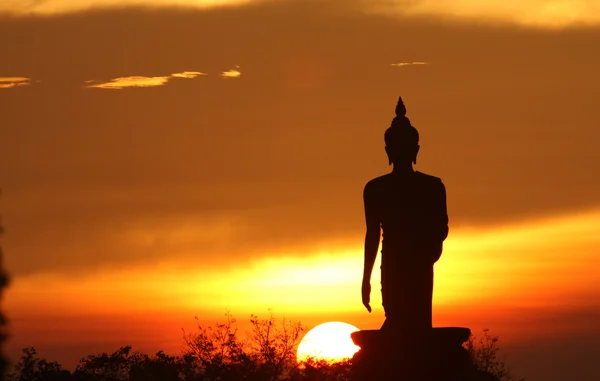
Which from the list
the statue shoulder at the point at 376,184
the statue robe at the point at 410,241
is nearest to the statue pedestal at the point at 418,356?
the statue robe at the point at 410,241

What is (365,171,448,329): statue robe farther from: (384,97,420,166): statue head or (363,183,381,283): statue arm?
(384,97,420,166): statue head

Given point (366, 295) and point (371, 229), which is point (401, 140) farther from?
point (366, 295)

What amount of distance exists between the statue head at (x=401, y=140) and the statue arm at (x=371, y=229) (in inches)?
32.2

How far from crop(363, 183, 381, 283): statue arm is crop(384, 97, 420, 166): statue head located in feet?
2.68

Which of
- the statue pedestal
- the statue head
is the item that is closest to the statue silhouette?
the statue head

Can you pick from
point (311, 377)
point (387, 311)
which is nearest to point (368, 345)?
point (387, 311)

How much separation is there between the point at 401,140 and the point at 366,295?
3251 millimetres

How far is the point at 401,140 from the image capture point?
23.8 metres

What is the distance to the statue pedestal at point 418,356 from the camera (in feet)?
74.4

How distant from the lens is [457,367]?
74.7 ft

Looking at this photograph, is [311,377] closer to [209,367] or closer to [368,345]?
[209,367]

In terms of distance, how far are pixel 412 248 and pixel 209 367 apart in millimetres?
24945

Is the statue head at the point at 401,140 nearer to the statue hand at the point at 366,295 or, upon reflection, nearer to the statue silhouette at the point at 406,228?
the statue silhouette at the point at 406,228

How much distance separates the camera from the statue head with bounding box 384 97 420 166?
23.9 metres
